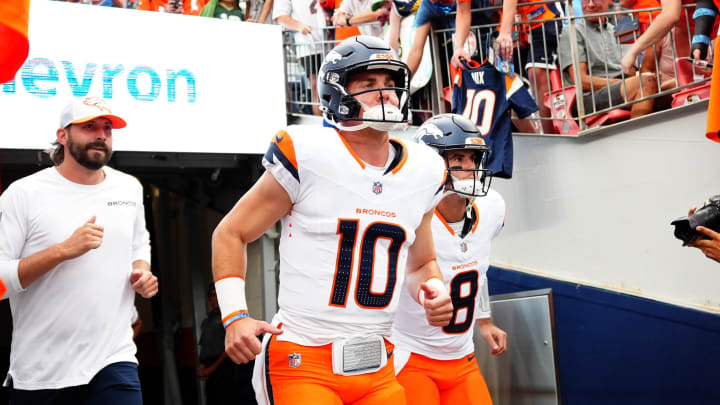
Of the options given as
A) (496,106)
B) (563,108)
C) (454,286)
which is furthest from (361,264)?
(563,108)

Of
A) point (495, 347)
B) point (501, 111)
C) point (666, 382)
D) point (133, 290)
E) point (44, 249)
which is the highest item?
point (501, 111)

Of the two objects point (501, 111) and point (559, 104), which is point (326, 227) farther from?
point (559, 104)

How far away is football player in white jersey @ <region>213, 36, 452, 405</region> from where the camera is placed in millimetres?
2941

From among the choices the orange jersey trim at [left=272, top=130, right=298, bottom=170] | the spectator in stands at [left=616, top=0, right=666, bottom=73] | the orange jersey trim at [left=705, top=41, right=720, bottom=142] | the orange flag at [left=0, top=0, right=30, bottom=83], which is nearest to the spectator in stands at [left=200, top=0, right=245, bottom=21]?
the spectator in stands at [left=616, top=0, right=666, bottom=73]

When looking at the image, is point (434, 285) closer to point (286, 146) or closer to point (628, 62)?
point (286, 146)

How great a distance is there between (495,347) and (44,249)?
2.65 m

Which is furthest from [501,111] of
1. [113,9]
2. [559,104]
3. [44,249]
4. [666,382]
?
[113,9]

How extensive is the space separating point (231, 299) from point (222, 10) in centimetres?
656

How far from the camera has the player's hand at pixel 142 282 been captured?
4.03 metres

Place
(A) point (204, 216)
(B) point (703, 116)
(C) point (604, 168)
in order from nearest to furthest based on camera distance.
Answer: (B) point (703, 116), (C) point (604, 168), (A) point (204, 216)

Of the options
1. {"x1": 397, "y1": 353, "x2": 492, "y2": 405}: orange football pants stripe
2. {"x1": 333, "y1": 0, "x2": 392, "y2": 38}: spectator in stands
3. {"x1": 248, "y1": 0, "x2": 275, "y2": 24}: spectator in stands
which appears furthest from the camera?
{"x1": 248, "y1": 0, "x2": 275, "y2": 24}: spectator in stands

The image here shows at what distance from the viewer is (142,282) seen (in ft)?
13.2

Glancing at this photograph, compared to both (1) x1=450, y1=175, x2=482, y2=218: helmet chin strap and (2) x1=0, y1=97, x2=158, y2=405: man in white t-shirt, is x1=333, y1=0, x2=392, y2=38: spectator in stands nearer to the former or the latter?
(1) x1=450, y1=175, x2=482, y2=218: helmet chin strap

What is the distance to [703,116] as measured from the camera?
501 cm
